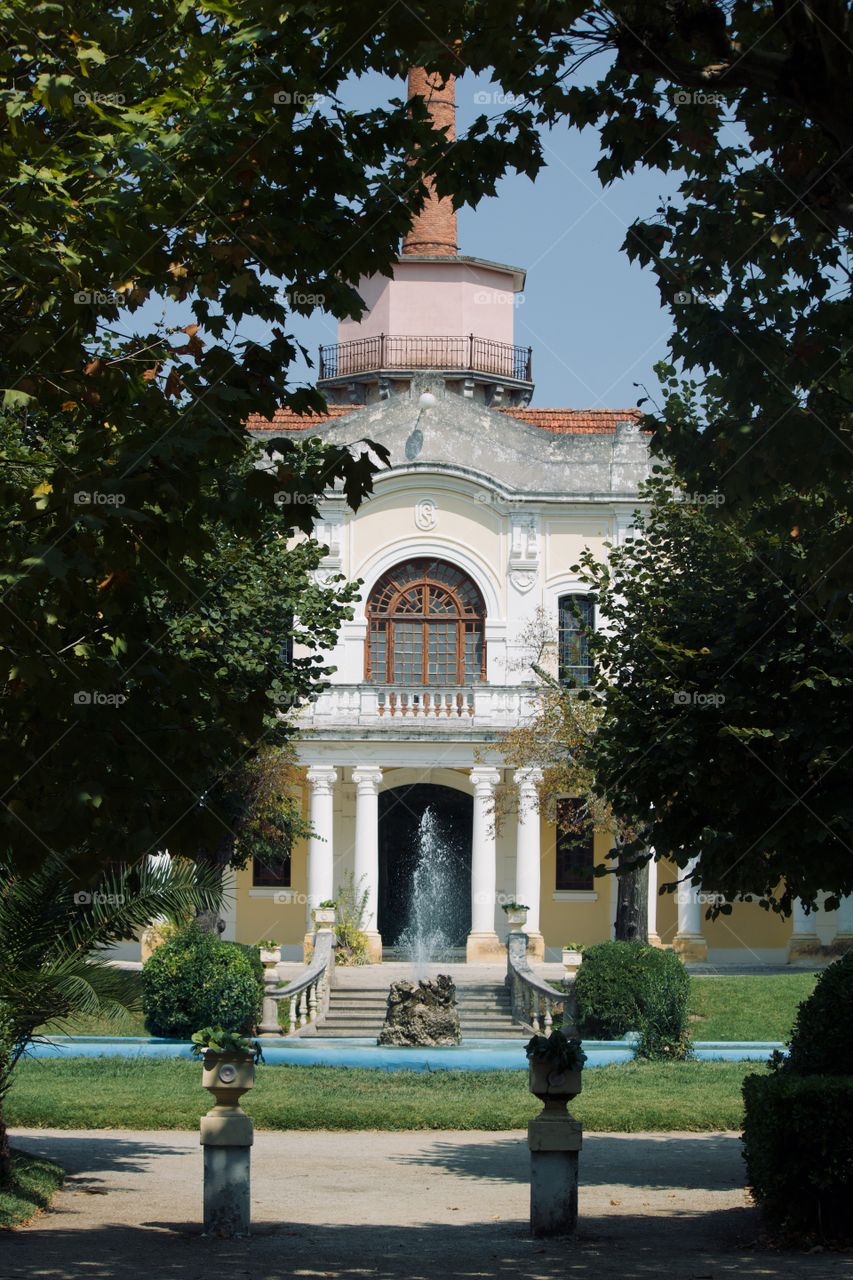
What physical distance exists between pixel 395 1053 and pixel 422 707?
12116 millimetres

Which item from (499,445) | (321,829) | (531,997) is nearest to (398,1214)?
(531,997)

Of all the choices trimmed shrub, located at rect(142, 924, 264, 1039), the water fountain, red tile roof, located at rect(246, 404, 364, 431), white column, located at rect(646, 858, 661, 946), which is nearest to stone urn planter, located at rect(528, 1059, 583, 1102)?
trimmed shrub, located at rect(142, 924, 264, 1039)

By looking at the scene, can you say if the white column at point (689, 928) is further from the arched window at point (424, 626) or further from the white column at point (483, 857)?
the arched window at point (424, 626)

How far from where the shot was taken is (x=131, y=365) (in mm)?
9609

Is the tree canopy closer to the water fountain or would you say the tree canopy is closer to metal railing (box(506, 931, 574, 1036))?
metal railing (box(506, 931, 574, 1036))

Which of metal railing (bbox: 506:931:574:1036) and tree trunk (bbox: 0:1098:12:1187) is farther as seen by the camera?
metal railing (bbox: 506:931:574:1036)

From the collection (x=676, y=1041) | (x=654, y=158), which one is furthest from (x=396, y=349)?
(x=654, y=158)

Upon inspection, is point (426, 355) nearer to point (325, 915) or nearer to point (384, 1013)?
point (325, 915)

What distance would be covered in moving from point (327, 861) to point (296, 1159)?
1860 cm

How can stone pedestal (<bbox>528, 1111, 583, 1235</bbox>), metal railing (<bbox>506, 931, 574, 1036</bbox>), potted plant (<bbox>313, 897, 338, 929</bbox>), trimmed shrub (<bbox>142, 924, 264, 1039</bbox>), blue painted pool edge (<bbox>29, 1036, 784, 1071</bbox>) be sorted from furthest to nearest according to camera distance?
potted plant (<bbox>313, 897, 338, 929</bbox>), metal railing (<bbox>506, 931, 574, 1036</bbox>), trimmed shrub (<bbox>142, 924, 264, 1039</bbox>), blue painted pool edge (<bbox>29, 1036, 784, 1071</bbox>), stone pedestal (<bbox>528, 1111, 583, 1235</bbox>)

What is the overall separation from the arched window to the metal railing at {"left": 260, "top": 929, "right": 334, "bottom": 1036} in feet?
27.1

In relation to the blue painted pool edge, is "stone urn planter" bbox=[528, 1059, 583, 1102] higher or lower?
higher

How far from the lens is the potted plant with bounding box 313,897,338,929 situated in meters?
28.9

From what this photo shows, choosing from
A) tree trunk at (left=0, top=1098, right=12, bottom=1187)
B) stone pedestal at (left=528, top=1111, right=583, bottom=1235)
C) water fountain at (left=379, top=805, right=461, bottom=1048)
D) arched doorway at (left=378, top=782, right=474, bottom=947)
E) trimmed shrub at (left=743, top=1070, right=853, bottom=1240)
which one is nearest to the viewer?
trimmed shrub at (left=743, top=1070, right=853, bottom=1240)
